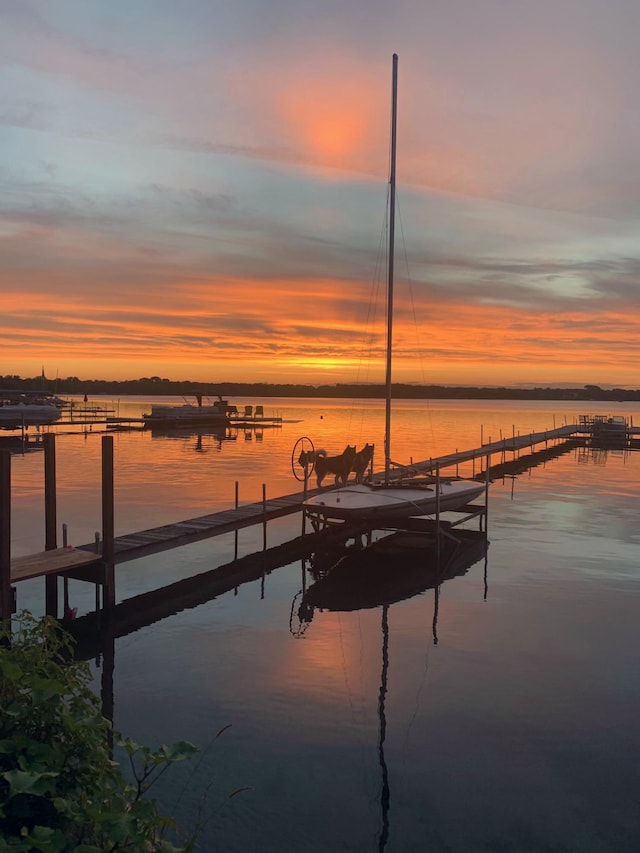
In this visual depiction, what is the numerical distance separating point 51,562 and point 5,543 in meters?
1.79

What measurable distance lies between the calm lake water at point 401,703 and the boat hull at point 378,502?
2.78m

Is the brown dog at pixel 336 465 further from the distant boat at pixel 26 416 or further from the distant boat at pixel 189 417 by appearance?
the distant boat at pixel 189 417

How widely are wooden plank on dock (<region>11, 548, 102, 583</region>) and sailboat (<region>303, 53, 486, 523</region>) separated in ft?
30.5

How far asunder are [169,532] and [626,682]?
12.4m

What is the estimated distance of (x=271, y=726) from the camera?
36.0ft

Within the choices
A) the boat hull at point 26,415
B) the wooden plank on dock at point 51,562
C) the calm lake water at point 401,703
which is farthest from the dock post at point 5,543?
the boat hull at point 26,415

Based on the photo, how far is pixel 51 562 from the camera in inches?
596

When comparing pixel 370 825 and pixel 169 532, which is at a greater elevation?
pixel 169 532

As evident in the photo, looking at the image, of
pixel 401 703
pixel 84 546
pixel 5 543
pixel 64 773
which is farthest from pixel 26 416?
pixel 64 773

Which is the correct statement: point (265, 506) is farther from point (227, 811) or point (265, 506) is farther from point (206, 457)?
point (206, 457)

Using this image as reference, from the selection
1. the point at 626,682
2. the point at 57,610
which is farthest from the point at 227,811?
the point at 57,610

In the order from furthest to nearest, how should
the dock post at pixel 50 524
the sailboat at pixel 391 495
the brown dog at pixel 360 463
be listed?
the brown dog at pixel 360 463
the sailboat at pixel 391 495
the dock post at pixel 50 524

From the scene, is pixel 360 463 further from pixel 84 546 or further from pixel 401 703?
pixel 401 703

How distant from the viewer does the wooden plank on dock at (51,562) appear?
1432 centimetres
